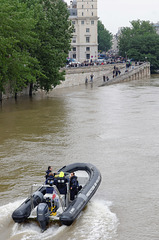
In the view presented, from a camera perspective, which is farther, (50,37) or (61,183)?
Answer: (50,37)

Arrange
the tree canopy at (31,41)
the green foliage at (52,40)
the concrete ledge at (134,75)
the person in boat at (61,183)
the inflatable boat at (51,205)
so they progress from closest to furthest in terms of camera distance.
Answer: the inflatable boat at (51,205), the person in boat at (61,183), the tree canopy at (31,41), the green foliage at (52,40), the concrete ledge at (134,75)

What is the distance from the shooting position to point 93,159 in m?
19.4

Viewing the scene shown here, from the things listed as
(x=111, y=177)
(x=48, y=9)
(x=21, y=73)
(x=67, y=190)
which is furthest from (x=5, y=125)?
(x=48, y=9)

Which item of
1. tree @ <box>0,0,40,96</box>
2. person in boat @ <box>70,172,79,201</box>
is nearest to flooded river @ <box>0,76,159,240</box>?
person in boat @ <box>70,172,79,201</box>

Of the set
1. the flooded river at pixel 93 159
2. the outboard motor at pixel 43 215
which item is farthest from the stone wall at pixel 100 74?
the outboard motor at pixel 43 215

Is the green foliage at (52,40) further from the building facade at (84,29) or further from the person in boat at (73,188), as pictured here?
the building facade at (84,29)

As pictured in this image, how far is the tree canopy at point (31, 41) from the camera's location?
3288 centimetres

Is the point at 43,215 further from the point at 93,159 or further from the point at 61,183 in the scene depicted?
the point at 93,159

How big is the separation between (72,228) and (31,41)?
26.4 meters

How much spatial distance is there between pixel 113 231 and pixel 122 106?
2636cm

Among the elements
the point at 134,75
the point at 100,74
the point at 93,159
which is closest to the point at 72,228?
the point at 93,159

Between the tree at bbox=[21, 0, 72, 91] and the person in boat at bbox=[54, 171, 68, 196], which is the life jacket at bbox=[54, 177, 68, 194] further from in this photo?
the tree at bbox=[21, 0, 72, 91]

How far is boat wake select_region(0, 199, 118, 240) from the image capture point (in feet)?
38.7

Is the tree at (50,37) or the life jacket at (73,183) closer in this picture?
the life jacket at (73,183)
